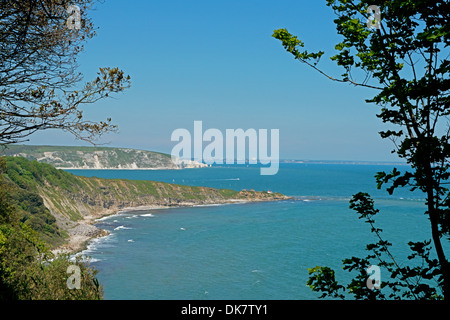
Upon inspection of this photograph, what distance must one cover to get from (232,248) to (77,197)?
5430cm

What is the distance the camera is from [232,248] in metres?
73.0

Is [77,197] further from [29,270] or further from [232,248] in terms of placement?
[29,270]

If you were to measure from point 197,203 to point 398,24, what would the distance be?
134 meters

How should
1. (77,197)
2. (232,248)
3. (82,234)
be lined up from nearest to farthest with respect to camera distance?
(232,248), (82,234), (77,197)

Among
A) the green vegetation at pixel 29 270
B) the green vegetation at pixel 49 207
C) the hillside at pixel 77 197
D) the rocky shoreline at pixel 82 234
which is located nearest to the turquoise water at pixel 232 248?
the rocky shoreline at pixel 82 234

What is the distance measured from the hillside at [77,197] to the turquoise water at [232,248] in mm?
6930

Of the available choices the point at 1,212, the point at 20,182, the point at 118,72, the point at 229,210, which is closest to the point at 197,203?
the point at 229,210

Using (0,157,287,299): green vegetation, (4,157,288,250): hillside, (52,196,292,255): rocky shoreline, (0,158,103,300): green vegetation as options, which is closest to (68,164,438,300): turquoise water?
(52,196,292,255): rocky shoreline

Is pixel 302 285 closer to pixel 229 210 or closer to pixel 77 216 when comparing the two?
pixel 77 216

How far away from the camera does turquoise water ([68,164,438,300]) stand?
162 feet

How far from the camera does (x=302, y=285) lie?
49.5 m

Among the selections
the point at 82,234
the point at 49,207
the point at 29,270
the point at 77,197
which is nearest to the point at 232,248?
the point at 82,234

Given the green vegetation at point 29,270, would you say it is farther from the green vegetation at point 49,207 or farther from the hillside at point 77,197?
the hillside at point 77,197

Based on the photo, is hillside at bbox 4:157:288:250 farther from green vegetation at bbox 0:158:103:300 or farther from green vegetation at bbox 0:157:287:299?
green vegetation at bbox 0:158:103:300
